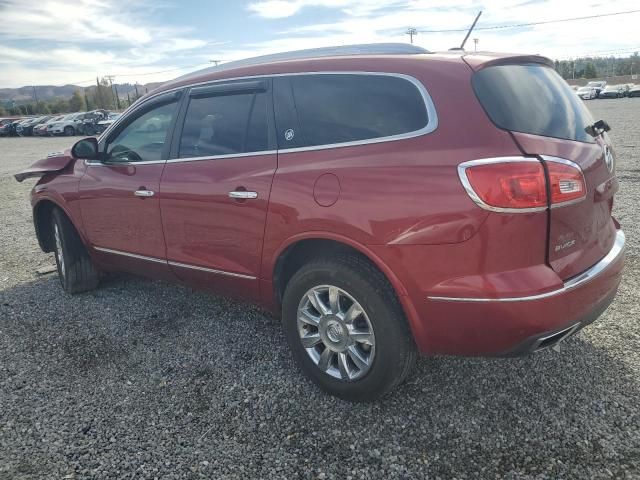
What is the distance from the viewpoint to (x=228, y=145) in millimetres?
3469

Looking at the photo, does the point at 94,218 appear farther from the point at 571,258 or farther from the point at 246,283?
the point at 571,258

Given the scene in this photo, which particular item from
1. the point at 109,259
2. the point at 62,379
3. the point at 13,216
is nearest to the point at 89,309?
the point at 109,259

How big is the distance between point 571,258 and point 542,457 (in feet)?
3.13

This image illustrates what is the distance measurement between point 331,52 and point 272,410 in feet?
7.17

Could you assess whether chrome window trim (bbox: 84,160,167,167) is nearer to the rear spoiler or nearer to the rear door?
the rear spoiler

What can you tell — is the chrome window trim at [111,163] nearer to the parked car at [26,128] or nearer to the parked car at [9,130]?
the parked car at [26,128]

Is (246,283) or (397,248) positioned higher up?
(397,248)

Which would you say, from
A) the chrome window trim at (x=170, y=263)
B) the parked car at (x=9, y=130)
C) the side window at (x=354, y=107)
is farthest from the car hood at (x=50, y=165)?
the parked car at (x=9, y=130)

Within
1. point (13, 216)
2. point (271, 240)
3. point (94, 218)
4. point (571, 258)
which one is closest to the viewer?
point (571, 258)

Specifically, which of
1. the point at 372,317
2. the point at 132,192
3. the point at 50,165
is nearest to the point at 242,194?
the point at 372,317

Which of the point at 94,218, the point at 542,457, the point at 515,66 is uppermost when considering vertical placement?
the point at 515,66

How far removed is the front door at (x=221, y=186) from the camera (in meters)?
3.26

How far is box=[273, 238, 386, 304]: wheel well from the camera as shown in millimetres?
2963

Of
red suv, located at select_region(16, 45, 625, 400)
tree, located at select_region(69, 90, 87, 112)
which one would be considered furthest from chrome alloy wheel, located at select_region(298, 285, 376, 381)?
Result: tree, located at select_region(69, 90, 87, 112)
